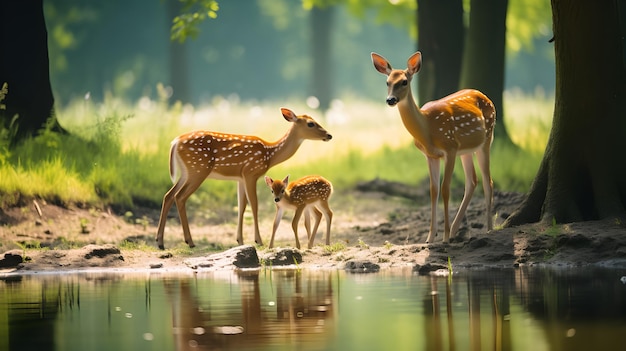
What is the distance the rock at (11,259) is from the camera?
46.0ft

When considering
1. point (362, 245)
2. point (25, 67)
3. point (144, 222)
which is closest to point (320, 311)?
point (362, 245)

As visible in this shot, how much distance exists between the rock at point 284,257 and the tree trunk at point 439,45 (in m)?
10.4

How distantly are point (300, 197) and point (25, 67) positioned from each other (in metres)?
6.48

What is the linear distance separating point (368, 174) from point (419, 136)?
351 inches

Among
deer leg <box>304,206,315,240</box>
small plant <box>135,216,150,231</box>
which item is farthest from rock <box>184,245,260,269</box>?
small plant <box>135,216,150,231</box>

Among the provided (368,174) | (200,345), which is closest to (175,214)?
(368,174)

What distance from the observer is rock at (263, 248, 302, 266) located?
558 inches

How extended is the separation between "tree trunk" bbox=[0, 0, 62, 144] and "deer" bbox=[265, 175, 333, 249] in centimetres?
524

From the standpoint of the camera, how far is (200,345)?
831cm

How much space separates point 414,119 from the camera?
14.6m

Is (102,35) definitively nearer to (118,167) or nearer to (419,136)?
(118,167)

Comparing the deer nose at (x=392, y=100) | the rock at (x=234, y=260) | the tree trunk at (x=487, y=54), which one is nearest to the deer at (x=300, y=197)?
the rock at (x=234, y=260)

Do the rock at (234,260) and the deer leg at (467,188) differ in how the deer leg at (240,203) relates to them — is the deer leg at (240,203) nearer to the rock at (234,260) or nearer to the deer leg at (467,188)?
the rock at (234,260)

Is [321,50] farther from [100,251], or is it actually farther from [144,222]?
[100,251]
